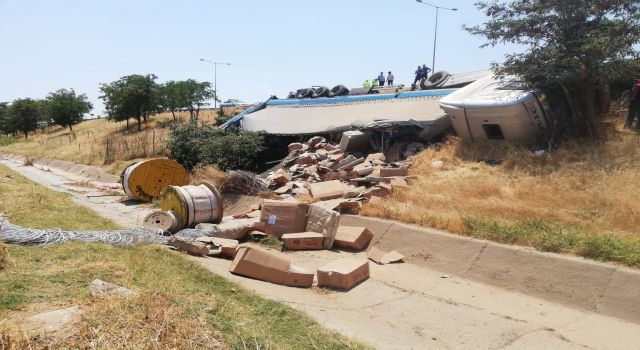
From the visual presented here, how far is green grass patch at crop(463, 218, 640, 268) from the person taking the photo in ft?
19.9

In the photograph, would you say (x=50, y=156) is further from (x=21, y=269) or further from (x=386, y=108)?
(x=21, y=269)

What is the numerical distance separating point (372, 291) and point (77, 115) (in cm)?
5536

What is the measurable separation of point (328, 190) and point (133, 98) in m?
33.4

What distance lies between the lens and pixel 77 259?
5.68 meters

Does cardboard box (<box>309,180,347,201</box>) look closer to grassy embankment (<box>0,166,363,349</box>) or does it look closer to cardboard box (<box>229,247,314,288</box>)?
cardboard box (<box>229,247,314,288</box>)

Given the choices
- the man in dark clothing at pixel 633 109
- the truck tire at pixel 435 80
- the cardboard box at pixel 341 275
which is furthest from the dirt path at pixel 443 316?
the truck tire at pixel 435 80

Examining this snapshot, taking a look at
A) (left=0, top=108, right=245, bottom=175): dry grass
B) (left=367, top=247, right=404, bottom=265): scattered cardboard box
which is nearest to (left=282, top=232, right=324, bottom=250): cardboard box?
(left=367, top=247, right=404, bottom=265): scattered cardboard box

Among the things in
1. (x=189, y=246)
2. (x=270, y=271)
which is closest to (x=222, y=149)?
(x=189, y=246)

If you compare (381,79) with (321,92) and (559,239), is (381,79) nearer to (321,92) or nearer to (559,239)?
(321,92)

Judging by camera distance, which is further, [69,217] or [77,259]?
[69,217]

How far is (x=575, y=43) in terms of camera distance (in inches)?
435

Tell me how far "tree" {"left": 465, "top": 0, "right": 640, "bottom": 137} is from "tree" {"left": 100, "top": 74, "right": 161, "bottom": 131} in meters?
33.9

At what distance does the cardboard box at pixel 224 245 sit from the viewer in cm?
805

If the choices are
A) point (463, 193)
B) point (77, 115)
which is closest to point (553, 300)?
point (463, 193)
